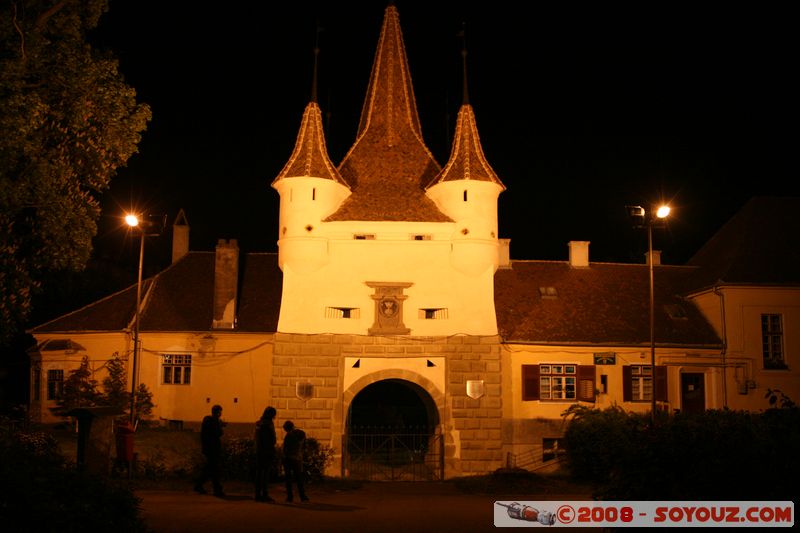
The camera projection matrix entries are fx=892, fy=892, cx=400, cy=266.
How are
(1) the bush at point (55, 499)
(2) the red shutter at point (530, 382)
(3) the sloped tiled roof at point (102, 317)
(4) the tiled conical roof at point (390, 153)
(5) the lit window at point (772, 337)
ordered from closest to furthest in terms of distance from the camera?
(1) the bush at point (55, 499), (4) the tiled conical roof at point (390, 153), (2) the red shutter at point (530, 382), (5) the lit window at point (772, 337), (3) the sloped tiled roof at point (102, 317)

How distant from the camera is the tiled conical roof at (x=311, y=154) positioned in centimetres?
3150

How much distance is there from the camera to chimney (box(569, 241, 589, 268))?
126 feet

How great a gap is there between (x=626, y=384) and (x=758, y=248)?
7584 mm

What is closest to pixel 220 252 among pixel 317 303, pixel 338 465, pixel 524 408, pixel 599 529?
Result: pixel 317 303

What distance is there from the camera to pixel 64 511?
29.7 feet

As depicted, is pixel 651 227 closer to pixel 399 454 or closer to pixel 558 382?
pixel 558 382

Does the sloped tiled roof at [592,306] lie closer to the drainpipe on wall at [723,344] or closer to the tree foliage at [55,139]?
the drainpipe on wall at [723,344]

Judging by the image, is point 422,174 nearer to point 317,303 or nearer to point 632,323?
point 317,303

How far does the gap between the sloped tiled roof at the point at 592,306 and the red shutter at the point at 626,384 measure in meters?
1.01

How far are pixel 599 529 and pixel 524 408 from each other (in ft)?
→ 60.7

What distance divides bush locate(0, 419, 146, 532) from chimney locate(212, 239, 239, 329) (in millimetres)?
23887

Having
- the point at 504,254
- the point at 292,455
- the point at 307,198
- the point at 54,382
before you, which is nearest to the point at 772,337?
the point at 504,254

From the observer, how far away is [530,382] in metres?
33.0

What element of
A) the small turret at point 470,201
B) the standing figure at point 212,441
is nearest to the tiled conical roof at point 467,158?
the small turret at point 470,201
